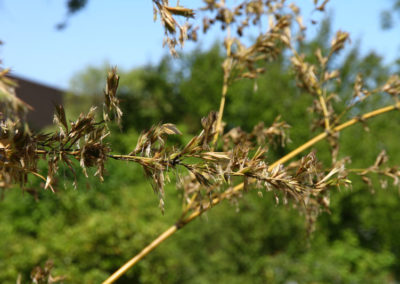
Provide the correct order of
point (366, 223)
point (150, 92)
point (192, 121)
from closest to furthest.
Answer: point (366, 223), point (192, 121), point (150, 92)

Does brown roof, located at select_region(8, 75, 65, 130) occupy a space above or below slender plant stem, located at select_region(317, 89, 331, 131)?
above

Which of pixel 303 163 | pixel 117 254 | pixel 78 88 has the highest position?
pixel 78 88

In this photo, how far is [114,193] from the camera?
830 cm

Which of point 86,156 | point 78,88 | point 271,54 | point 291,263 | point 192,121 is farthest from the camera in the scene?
point 78,88

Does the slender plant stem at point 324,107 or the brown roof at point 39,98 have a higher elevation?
the brown roof at point 39,98

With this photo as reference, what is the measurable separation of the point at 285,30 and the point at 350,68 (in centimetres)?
1529

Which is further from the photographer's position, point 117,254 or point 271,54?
point 117,254

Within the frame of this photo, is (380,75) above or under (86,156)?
above

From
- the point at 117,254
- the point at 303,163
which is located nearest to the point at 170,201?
the point at 117,254

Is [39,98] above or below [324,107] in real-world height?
above

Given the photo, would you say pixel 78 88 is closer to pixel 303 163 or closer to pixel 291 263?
pixel 291 263

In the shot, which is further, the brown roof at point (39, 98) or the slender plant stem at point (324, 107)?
the brown roof at point (39, 98)

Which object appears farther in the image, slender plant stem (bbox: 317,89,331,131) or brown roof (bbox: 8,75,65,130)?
brown roof (bbox: 8,75,65,130)

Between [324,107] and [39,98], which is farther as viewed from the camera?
[39,98]
